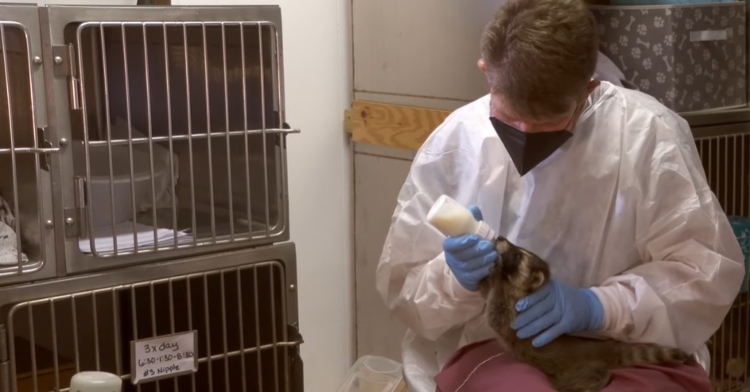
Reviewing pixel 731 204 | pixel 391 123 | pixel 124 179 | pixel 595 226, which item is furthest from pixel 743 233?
pixel 124 179

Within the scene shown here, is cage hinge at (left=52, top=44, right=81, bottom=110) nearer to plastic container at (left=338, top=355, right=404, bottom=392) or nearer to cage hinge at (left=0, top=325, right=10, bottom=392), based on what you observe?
cage hinge at (left=0, top=325, right=10, bottom=392)

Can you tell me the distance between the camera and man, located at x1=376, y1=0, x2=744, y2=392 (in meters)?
1.23

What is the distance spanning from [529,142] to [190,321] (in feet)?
2.09

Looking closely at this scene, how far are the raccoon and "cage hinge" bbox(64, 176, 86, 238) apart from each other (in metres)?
0.61

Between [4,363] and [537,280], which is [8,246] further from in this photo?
[537,280]

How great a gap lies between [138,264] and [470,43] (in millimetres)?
835

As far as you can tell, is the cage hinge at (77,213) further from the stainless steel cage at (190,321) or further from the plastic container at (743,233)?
the plastic container at (743,233)

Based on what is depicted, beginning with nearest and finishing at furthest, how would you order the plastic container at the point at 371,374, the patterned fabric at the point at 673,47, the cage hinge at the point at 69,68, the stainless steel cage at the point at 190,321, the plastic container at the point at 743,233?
the cage hinge at the point at 69,68
the stainless steel cage at the point at 190,321
the patterned fabric at the point at 673,47
the plastic container at the point at 743,233
the plastic container at the point at 371,374

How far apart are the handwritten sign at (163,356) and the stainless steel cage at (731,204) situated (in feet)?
3.80

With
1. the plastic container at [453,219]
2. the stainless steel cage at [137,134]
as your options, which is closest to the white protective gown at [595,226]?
the plastic container at [453,219]

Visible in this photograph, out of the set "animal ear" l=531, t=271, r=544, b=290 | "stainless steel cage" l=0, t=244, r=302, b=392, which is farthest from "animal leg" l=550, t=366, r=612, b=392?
"stainless steel cage" l=0, t=244, r=302, b=392

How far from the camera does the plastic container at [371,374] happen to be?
2073 mm

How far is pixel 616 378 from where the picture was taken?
1.24 metres

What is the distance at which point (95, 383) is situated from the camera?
4.33 ft
